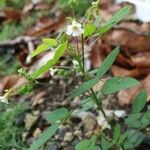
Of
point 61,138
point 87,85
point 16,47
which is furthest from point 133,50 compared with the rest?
point 87,85

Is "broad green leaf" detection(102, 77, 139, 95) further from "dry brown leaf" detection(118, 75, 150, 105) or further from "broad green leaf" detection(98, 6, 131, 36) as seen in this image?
"dry brown leaf" detection(118, 75, 150, 105)

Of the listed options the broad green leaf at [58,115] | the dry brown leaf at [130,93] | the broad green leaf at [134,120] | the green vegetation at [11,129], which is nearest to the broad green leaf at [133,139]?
the broad green leaf at [134,120]

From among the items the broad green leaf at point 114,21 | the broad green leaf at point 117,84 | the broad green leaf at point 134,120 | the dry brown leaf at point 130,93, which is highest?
the broad green leaf at point 114,21

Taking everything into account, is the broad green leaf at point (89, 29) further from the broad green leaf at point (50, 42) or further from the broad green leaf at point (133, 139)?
the broad green leaf at point (133, 139)

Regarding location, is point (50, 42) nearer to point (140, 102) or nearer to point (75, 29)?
point (75, 29)

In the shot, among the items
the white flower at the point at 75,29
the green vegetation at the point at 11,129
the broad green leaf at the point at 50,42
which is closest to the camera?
the white flower at the point at 75,29

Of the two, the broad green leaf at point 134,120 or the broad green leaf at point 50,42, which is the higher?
the broad green leaf at point 50,42

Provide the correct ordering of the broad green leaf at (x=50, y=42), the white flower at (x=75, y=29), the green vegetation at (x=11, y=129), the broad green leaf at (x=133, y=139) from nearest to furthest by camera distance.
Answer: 1. the white flower at (x=75, y=29)
2. the broad green leaf at (x=50, y=42)
3. the broad green leaf at (x=133, y=139)
4. the green vegetation at (x=11, y=129)

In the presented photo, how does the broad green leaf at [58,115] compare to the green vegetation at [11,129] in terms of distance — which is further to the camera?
the green vegetation at [11,129]
